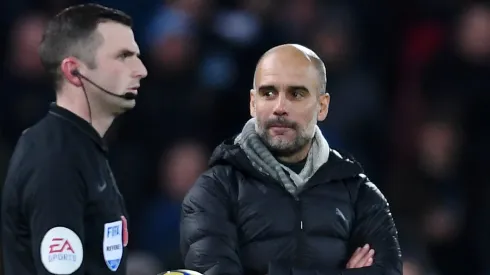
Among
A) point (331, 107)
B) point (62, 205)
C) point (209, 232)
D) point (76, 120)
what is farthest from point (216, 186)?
point (331, 107)

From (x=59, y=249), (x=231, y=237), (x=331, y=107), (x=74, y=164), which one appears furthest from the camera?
(x=331, y=107)

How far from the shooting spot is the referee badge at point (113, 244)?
4.54 m

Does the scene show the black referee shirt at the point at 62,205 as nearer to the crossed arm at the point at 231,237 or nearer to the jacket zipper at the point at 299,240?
the crossed arm at the point at 231,237

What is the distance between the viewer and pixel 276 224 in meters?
4.77

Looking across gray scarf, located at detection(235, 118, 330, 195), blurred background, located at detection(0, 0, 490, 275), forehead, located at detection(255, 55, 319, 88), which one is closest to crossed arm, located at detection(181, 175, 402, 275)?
gray scarf, located at detection(235, 118, 330, 195)

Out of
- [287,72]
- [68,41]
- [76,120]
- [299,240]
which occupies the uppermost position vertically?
[68,41]

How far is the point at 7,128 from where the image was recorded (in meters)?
8.05

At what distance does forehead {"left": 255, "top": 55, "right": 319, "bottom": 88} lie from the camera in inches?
192

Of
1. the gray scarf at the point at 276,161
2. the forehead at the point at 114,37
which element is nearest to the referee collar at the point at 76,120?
the forehead at the point at 114,37

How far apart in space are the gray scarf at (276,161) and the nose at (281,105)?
16cm

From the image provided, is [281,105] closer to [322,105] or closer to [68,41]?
[322,105]

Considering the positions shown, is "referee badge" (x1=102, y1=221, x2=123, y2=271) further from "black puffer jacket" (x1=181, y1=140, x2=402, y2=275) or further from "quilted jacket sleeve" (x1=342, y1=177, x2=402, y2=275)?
"quilted jacket sleeve" (x1=342, y1=177, x2=402, y2=275)

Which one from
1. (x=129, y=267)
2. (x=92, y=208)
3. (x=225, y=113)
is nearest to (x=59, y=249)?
Result: (x=92, y=208)

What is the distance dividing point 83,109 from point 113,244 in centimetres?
50
